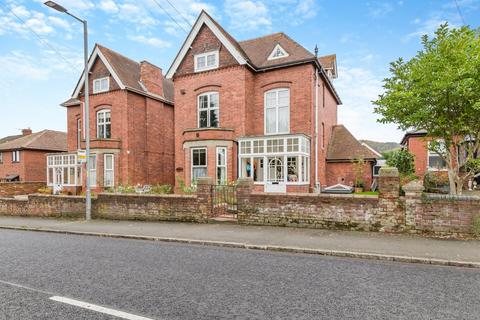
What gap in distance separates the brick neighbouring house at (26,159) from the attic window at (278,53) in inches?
1102

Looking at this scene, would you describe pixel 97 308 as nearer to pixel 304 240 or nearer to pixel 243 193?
pixel 304 240

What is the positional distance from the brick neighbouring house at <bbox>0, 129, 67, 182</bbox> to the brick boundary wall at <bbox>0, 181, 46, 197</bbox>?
6.69m

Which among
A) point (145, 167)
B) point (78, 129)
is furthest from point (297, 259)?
point (78, 129)

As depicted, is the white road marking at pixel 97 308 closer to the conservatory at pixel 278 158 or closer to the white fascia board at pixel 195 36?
the conservatory at pixel 278 158

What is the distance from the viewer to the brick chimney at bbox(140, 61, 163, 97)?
23.5m

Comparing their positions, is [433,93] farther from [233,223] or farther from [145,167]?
[145,167]

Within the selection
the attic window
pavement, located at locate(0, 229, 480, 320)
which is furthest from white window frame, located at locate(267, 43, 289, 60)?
pavement, located at locate(0, 229, 480, 320)

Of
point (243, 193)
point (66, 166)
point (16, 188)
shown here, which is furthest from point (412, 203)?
point (16, 188)

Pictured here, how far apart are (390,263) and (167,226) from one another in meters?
7.21

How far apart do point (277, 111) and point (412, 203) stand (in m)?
10.8

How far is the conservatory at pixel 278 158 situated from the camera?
15.6 m

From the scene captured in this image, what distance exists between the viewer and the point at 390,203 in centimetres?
830

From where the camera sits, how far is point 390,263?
5992 mm

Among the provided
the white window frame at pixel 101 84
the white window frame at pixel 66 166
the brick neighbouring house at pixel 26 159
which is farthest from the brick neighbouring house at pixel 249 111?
the brick neighbouring house at pixel 26 159
